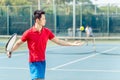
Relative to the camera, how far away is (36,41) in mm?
7367

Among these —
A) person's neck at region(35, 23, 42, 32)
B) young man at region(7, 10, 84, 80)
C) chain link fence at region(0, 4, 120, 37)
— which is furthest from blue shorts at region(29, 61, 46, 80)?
chain link fence at region(0, 4, 120, 37)

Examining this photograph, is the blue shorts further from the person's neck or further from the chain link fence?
the chain link fence

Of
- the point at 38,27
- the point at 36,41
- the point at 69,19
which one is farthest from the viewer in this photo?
the point at 69,19

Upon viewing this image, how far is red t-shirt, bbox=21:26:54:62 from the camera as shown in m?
7.32

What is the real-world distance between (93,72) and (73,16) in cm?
3017

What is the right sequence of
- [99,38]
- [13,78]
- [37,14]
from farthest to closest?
[99,38] < [13,78] < [37,14]

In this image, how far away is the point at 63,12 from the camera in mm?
45812

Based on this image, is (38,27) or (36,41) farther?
(36,41)

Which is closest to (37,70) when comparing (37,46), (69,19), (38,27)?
(37,46)

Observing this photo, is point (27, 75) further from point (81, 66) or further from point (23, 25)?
point (23, 25)

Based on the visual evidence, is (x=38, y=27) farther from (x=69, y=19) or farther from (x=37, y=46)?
(x=69, y=19)

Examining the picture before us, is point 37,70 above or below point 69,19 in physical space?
below

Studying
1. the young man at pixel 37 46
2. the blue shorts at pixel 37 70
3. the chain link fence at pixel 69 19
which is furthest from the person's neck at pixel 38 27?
the chain link fence at pixel 69 19

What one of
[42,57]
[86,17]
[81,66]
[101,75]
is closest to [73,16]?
[86,17]
